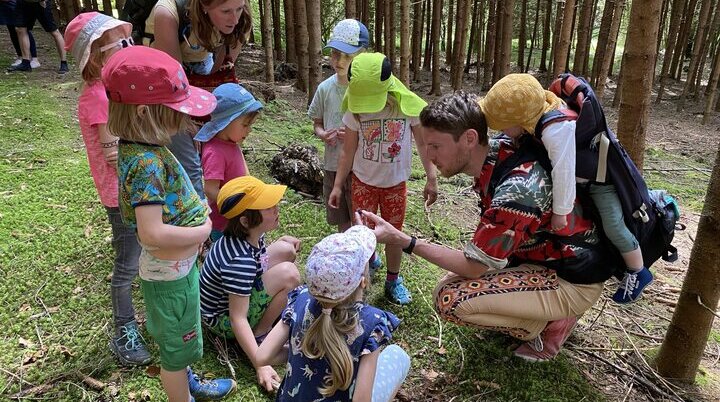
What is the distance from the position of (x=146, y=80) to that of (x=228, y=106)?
3.63ft

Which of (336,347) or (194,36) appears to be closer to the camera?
(336,347)

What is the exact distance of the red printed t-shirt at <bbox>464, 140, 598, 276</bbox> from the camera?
2.36m

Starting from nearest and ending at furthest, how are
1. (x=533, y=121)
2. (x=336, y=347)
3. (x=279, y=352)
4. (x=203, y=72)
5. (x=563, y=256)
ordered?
1. (x=336, y=347)
2. (x=279, y=352)
3. (x=533, y=121)
4. (x=563, y=256)
5. (x=203, y=72)

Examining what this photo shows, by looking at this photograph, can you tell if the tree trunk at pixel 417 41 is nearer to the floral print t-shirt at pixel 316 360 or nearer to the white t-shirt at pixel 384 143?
the white t-shirt at pixel 384 143

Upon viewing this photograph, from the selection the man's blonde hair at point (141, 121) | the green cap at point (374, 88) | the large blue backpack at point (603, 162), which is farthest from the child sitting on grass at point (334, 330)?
the green cap at point (374, 88)

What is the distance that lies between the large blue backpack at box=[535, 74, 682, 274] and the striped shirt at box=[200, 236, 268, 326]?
1.65m

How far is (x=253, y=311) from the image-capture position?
278 cm

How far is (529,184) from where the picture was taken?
2.38 m

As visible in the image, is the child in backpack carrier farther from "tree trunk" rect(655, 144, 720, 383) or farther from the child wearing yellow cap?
the child wearing yellow cap

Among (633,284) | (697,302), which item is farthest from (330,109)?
(697,302)

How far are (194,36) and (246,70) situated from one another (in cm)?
955

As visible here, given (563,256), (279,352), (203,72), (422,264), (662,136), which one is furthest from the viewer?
(662,136)

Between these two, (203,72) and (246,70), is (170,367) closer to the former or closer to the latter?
(203,72)

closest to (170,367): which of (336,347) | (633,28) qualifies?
(336,347)
